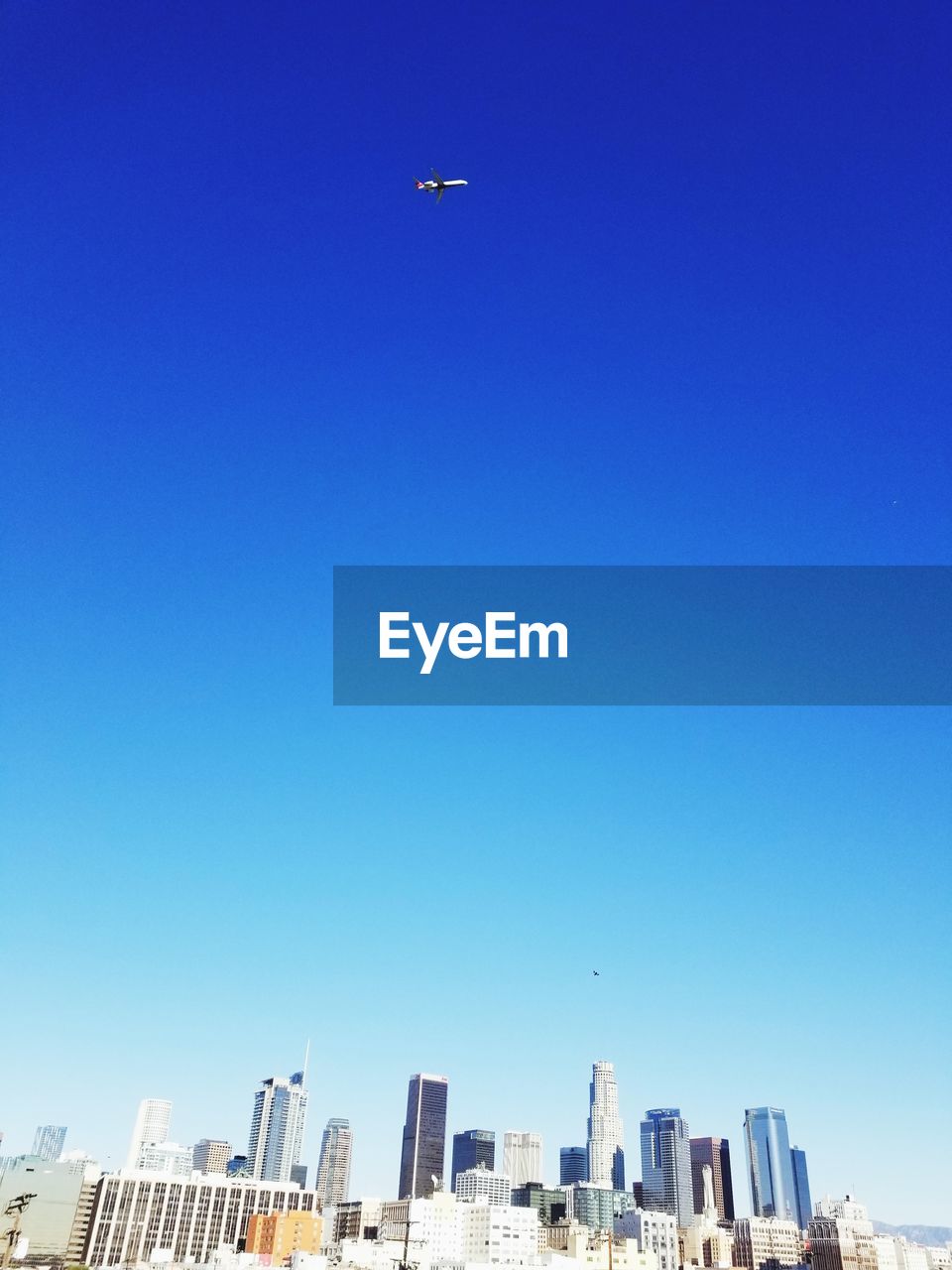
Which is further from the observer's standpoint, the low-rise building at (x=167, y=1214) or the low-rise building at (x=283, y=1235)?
the low-rise building at (x=167, y=1214)

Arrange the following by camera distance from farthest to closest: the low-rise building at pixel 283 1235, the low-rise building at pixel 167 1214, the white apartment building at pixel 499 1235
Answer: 1. the white apartment building at pixel 499 1235
2. the low-rise building at pixel 167 1214
3. the low-rise building at pixel 283 1235

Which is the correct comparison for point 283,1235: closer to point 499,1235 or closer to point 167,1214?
point 167,1214

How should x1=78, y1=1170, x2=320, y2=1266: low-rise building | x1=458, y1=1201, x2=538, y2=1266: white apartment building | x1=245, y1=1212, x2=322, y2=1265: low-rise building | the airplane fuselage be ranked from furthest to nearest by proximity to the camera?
x1=458, y1=1201, x2=538, y2=1266: white apartment building
x1=78, y1=1170, x2=320, y2=1266: low-rise building
x1=245, y1=1212, x2=322, y2=1265: low-rise building
the airplane fuselage

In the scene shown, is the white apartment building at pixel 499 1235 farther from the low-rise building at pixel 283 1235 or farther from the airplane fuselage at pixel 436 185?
the airplane fuselage at pixel 436 185

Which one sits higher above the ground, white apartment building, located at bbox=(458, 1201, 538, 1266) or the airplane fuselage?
the airplane fuselage

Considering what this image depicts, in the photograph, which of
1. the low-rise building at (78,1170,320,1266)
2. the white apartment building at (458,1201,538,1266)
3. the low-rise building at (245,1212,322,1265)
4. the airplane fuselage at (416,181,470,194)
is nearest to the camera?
the airplane fuselage at (416,181,470,194)

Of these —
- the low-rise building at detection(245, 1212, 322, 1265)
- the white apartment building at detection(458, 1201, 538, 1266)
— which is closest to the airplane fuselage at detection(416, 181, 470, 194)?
the low-rise building at detection(245, 1212, 322, 1265)

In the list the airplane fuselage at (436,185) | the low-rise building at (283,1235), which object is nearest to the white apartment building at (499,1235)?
the low-rise building at (283,1235)

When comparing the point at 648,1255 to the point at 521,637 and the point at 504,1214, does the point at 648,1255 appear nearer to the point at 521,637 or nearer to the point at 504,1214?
the point at 504,1214

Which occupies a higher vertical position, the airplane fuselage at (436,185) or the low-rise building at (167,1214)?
the airplane fuselage at (436,185)

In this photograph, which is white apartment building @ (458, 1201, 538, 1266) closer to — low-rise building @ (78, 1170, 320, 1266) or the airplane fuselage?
low-rise building @ (78, 1170, 320, 1266)

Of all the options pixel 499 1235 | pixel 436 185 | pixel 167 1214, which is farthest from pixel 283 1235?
pixel 436 185
